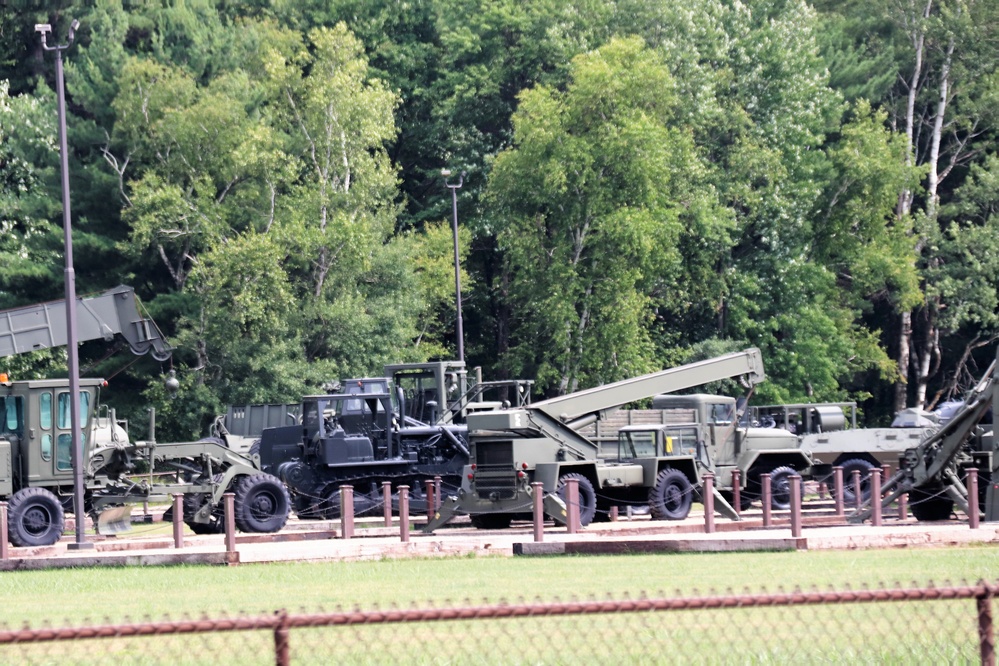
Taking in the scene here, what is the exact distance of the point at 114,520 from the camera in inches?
1159

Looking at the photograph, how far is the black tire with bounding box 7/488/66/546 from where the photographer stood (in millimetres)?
26750

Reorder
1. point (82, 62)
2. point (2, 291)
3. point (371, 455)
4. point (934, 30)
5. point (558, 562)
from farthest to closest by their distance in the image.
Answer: point (934, 30) < point (82, 62) < point (2, 291) < point (371, 455) < point (558, 562)

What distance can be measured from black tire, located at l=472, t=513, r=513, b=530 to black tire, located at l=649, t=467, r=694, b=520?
2.77m

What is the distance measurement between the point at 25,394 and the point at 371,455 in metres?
7.97

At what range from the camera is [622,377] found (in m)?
54.0

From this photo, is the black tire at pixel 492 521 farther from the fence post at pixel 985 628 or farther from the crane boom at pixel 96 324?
the fence post at pixel 985 628

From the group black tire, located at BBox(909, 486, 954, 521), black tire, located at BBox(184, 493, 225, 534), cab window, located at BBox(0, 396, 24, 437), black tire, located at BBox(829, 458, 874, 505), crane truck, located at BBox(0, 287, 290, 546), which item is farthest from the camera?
black tire, located at BBox(829, 458, 874, 505)

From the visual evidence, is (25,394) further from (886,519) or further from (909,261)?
(909,261)

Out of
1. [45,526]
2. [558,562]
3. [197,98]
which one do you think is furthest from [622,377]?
[558,562]

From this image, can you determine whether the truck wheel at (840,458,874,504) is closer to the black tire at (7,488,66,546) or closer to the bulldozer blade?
the bulldozer blade

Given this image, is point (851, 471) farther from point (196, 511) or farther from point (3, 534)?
point (3, 534)

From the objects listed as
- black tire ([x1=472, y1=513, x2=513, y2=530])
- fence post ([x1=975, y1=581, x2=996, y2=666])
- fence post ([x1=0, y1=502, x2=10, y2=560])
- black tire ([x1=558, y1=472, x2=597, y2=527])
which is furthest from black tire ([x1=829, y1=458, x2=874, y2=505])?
fence post ([x1=975, y1=581, x2=996, y2=666])

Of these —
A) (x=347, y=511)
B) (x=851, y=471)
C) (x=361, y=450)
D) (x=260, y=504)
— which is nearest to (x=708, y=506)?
(x=347, y=511)

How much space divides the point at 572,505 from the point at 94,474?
9.82 metres
